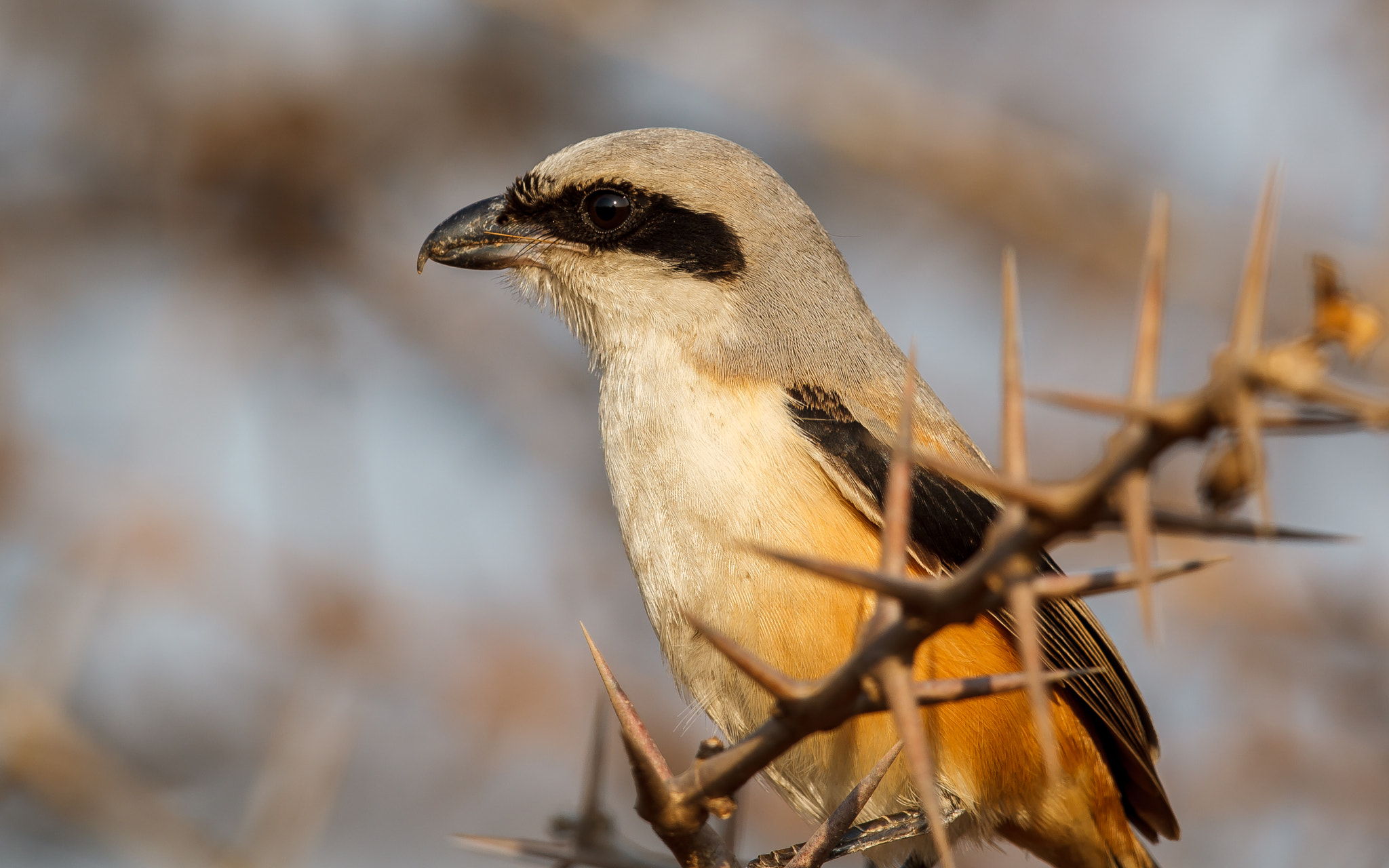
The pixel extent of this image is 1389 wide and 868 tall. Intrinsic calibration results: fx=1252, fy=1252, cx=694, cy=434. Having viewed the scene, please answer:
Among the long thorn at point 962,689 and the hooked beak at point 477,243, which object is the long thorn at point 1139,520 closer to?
the long thorn at point 962,689

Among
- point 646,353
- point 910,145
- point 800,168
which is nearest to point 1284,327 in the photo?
point 910,145

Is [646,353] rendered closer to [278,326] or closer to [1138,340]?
[1138,340]

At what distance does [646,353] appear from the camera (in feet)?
10.9

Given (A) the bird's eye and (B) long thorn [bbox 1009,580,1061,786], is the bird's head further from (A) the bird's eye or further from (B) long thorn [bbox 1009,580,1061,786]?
(B) long thorn [bbox 1009,580,1061,786]

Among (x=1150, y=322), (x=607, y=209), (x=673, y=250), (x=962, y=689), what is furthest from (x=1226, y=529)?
(x=607, y=209)

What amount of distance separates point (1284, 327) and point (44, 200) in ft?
17.7

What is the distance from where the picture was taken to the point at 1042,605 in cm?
311

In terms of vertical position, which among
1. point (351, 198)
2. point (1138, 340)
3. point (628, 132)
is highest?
point (351, 198)

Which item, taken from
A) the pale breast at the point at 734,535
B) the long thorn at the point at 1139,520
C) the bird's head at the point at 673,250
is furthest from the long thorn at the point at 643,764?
the bird's head at the point at 673,250

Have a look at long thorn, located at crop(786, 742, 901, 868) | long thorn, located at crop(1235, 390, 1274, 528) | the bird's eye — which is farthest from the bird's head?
long thorn, located at crop(1235, 390, 1274, 528)

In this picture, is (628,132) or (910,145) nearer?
(628,132)

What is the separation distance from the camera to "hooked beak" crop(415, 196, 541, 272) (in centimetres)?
375

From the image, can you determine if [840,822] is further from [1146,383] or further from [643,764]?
[1146,383]

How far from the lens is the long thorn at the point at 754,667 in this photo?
1.23 m
